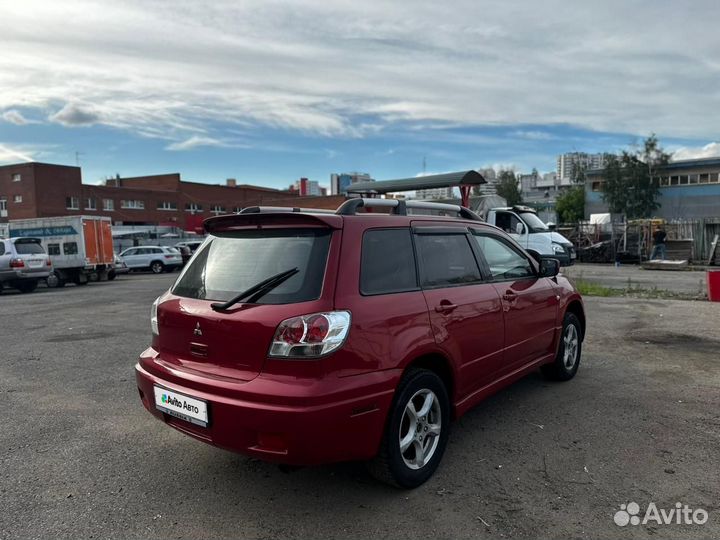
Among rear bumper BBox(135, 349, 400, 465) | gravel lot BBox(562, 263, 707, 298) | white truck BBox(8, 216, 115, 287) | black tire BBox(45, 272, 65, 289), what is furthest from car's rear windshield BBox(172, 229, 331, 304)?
black tire BBox(45, 272, 65, 289)

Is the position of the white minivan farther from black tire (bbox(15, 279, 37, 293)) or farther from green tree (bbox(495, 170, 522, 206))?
green tree (bbox(495, 170, 522, 206))

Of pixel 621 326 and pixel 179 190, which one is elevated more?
pixel 179 190

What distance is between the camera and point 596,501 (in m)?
3.08

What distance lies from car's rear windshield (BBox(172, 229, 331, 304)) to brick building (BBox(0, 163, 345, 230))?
44574 mm

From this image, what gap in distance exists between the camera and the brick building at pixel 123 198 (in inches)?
1964

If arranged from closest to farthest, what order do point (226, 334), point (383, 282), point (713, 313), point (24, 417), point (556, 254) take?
point (226, 334) < point (383, 282) < point (24, 417) < point (713, 313) < point (556, 254)

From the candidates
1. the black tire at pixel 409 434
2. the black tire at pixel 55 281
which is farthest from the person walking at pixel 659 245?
the black tire at pixel 55 281

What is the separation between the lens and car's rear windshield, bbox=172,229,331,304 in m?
2.94

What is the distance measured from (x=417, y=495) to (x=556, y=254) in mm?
14897

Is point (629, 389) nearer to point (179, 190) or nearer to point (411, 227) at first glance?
point (411, 227)

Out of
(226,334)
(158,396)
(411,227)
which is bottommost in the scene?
(158,396)

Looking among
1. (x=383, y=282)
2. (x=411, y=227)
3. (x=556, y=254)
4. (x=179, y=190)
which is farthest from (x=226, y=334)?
(x=179, y=190)

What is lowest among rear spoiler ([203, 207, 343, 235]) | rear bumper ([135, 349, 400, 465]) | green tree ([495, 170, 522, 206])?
rear bumper ([135, 349, 400, 465])

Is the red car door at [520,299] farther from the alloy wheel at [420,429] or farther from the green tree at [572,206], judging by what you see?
the green tree at [572,206]
